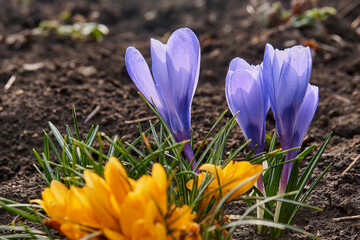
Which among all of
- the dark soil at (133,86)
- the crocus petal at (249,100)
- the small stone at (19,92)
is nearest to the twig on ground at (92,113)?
the dark soil at (133,86)

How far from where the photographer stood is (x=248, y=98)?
60.9 inches

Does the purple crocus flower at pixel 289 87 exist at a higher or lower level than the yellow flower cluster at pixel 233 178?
higher

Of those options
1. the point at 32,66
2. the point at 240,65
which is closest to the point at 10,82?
the point at 32,66

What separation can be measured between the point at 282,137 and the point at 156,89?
1.39ft

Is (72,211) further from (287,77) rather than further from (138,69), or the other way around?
(287,77)

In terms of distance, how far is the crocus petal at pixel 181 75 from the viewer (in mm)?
1501

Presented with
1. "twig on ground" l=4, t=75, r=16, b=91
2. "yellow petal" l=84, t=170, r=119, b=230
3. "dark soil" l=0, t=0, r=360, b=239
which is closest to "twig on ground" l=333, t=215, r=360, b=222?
"dark soil" l=0, t=0, r=360, b=239

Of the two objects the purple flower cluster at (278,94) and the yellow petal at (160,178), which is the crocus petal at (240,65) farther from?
the yellow petal at (160,178)

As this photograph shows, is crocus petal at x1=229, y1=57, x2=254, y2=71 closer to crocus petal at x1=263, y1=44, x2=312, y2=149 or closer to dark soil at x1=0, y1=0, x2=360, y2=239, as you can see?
crocus petal at x1=263, y1=44, x2=312, y2=149

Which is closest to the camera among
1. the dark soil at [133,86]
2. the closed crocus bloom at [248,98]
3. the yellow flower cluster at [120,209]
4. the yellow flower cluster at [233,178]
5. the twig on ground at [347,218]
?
the yellow flower cluster at [120,209]

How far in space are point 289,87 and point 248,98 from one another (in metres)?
0.13

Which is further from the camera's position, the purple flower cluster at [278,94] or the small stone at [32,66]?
the small stone at [32,66]

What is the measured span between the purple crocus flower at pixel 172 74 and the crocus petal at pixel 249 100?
4.9 inches

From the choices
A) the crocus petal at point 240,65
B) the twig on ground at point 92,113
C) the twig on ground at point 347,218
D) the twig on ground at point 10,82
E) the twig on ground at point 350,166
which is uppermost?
the crocus petal at point 240,65
